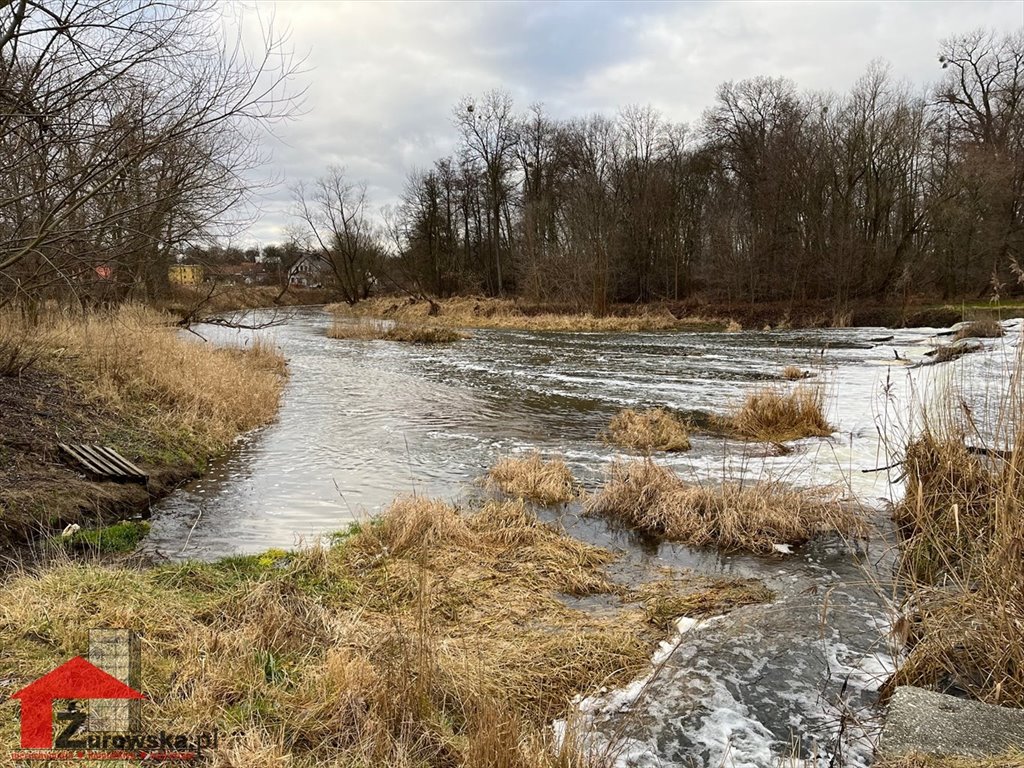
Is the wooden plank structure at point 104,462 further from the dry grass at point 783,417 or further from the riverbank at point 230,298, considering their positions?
the dry grass at point 783,417

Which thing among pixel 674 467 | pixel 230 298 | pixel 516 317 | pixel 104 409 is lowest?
pixel 674 467

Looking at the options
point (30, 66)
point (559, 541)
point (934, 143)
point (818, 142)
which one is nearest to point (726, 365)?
point (559, 541)

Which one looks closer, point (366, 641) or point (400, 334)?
point (366, 641)

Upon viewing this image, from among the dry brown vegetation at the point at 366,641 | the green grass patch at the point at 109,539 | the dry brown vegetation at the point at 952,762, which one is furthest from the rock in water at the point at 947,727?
the green grass patch at the point at 109,539

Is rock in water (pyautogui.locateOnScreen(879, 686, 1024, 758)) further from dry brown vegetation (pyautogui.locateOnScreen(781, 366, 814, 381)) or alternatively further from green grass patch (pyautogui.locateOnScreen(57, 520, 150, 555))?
dry brown vegetation (pyautogui.locateOnScreen(781, 366, 814, 381))

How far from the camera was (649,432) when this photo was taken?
9.11 m

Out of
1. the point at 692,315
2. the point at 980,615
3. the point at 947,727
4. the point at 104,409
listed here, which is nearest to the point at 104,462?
the point at 104,409

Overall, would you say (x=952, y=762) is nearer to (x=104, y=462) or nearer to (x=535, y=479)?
(x=535, y=479)

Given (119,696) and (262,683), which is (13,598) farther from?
(262,683)

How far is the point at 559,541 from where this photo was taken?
5.55 metres

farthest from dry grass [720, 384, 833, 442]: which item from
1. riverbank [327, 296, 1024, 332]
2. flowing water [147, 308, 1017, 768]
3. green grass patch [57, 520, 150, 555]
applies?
riverbank [327, 296, 1024, 332]

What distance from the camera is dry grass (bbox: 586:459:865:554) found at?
5676 millimetres

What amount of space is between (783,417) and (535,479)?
4.76 metres

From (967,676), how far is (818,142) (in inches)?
1280
